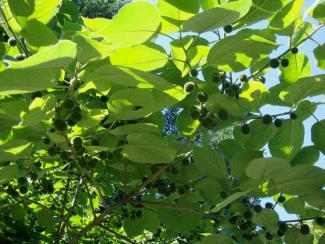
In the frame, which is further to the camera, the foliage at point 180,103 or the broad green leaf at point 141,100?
the broad green leaf at point 141,100

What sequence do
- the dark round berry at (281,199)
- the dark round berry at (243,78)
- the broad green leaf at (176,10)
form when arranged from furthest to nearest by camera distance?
1. the dark round berry at (281,199)
2. the dark round berry at (243,78)
3. the broad green leaf at (176,10)

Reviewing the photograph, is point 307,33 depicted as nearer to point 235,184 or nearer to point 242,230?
point 235,184

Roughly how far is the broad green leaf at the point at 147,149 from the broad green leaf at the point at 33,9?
2.15 ft

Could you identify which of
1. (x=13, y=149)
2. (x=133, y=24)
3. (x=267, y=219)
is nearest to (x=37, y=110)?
(x=13, y=149)

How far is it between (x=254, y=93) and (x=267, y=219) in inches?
25.8

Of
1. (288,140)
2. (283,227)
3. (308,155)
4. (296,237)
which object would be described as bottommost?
(296,237)

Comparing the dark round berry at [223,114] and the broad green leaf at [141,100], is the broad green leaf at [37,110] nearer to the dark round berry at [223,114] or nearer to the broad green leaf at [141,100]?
the broad green leaf at [141,100]

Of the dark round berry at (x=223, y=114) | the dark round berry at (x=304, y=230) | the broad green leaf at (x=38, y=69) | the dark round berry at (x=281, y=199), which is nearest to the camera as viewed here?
the broad green leaf at (x=38, y=69)

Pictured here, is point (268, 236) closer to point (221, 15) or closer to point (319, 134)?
point (319, 134)

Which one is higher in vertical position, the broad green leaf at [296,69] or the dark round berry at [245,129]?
the broad green leaf at [296,69]

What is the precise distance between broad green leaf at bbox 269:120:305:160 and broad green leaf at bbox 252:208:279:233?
0.29 meters

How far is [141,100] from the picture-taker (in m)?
1.99

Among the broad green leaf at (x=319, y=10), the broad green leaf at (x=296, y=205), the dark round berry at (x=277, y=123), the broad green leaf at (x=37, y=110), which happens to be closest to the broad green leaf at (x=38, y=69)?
the broad green leaf at (x=37, y=110)

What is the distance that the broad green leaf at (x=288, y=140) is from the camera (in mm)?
2426
